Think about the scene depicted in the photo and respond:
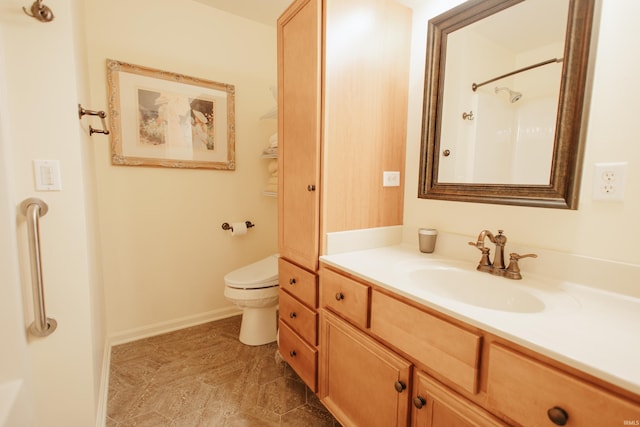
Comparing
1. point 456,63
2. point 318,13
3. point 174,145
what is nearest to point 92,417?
point 174,145

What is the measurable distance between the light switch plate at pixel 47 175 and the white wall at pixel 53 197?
16 millimetres

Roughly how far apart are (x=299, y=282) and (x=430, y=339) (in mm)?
749

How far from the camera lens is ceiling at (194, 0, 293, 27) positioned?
2068 mm

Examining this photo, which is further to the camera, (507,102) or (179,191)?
(179,191)

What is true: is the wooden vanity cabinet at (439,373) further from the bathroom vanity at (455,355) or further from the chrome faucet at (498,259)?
the chrome faucet at (498,259)

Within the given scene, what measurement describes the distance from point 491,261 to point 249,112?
208 centimetres

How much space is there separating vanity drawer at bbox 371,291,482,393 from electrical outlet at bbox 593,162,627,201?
0.64 meters

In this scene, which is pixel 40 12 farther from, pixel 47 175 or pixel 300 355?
pixel 300 355

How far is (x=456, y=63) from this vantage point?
124cm

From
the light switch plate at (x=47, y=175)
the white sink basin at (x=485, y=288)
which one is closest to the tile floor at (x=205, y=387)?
the white sink basin at (x=485, y=288)

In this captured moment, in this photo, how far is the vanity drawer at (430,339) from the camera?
705 millimetres

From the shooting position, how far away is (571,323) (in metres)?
0.66

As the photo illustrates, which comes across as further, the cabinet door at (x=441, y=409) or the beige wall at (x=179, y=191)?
the beige wall at (x=179, y=191)

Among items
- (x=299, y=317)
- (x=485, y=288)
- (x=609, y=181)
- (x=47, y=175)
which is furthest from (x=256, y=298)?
(x=609, y=181)
